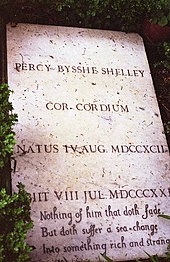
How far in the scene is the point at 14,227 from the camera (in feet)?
8.39

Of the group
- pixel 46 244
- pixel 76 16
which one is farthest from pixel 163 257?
pixel 76 16

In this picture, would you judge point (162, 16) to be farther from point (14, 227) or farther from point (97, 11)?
point (14, 227)

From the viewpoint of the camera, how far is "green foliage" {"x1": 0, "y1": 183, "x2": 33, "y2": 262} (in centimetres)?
250

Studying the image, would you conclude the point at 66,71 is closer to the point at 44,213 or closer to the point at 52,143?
the point at 52,143

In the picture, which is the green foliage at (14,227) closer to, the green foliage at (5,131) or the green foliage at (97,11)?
the green foliage at (5,131)

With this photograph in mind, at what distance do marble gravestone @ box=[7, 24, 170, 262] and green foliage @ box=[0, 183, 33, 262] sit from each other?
319mm

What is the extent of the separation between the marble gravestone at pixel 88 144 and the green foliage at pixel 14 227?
0.32 m

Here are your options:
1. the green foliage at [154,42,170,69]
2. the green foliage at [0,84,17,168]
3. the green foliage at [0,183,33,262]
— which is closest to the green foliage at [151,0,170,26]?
the green foliage at [154,42,170,69]

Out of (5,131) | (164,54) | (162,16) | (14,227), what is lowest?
(14,227)

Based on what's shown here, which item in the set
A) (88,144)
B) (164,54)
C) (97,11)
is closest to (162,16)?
(164,54)

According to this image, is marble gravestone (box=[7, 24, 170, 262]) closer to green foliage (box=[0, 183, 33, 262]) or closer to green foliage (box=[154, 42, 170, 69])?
green foliage (box=[154, 42, 170, 69])

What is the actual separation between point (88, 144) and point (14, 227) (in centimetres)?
98

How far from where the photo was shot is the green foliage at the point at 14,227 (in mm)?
2502

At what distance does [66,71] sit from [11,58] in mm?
459
